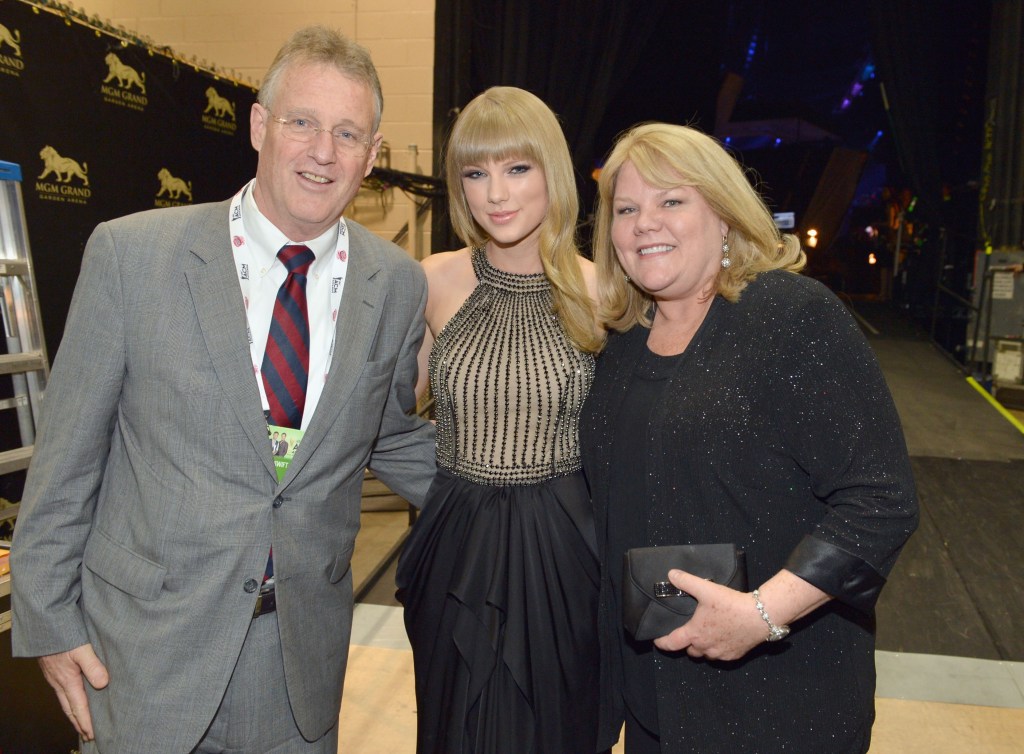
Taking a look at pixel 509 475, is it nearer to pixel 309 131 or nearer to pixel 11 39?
pixel 309 131

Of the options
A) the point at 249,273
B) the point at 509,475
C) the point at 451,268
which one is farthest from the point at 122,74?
Answer: the point at 509,475

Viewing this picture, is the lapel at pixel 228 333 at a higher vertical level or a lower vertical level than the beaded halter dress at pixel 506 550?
higher

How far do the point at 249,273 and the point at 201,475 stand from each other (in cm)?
39

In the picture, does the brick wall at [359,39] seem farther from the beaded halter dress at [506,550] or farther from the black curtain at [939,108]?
the black curtain at [939,108]

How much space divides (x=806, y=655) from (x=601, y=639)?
1.44 ft

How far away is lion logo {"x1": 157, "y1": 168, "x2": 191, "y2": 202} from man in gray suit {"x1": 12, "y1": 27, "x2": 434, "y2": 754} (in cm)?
253

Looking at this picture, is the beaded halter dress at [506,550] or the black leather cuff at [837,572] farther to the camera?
the beaded halter dress at [506,550]

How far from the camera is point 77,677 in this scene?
4.34ft

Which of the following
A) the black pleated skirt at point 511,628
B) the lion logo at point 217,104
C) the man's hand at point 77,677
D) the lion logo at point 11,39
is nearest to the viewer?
the man's hand at point 77,677

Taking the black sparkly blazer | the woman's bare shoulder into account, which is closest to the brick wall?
the woman's bare shoulder

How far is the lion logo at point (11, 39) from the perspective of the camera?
271 centimetres

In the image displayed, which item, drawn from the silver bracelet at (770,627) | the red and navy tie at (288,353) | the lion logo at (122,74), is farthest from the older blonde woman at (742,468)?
the lion logo at (122,74)

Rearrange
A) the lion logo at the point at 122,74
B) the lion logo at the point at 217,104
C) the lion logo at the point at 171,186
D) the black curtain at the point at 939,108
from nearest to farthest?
the lion logo at the point at 122,74
the lion logo at the point at 171,186
the lion logo at the point at 217,104
the black curtain at the point at 939,108

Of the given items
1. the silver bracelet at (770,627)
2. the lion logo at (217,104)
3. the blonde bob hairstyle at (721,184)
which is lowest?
the silver bracelet at (770,627)
